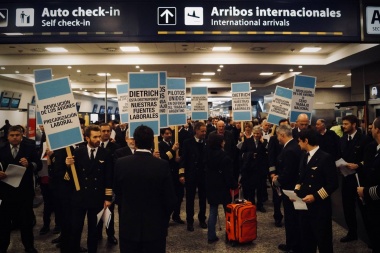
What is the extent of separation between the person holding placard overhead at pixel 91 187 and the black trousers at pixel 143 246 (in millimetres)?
1086

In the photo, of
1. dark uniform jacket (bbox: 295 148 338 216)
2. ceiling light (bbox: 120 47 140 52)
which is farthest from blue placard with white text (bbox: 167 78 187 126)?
ceiling light (bbox: 120 47 140 52)

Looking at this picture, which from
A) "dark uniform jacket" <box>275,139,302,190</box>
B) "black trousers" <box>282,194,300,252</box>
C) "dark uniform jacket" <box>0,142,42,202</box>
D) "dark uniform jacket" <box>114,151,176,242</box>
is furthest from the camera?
"dark uniform jacket" <box>0,142,42,202</box>

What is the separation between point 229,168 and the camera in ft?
16.9

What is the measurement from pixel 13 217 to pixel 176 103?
3.44 m

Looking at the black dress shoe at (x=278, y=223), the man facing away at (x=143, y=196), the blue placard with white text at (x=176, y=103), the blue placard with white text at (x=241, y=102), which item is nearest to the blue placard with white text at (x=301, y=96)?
the blue placard with white text at (x=241, y=102)

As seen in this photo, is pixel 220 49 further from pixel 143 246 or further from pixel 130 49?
pixel 143 246

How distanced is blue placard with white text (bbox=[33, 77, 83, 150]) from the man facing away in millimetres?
1421

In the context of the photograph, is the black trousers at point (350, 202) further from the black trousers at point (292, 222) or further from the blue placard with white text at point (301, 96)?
the blue placard with white text at point (301, 96)

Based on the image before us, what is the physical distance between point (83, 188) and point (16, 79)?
1523cm

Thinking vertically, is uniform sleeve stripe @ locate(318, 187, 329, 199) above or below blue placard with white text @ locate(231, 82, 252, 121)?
below

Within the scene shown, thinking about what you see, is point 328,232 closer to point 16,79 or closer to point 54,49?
point 54,49

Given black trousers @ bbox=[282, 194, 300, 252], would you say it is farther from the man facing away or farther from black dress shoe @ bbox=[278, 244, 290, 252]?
the man facing away

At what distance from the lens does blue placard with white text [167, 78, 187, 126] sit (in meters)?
6.39

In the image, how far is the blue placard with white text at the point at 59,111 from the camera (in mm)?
4086
